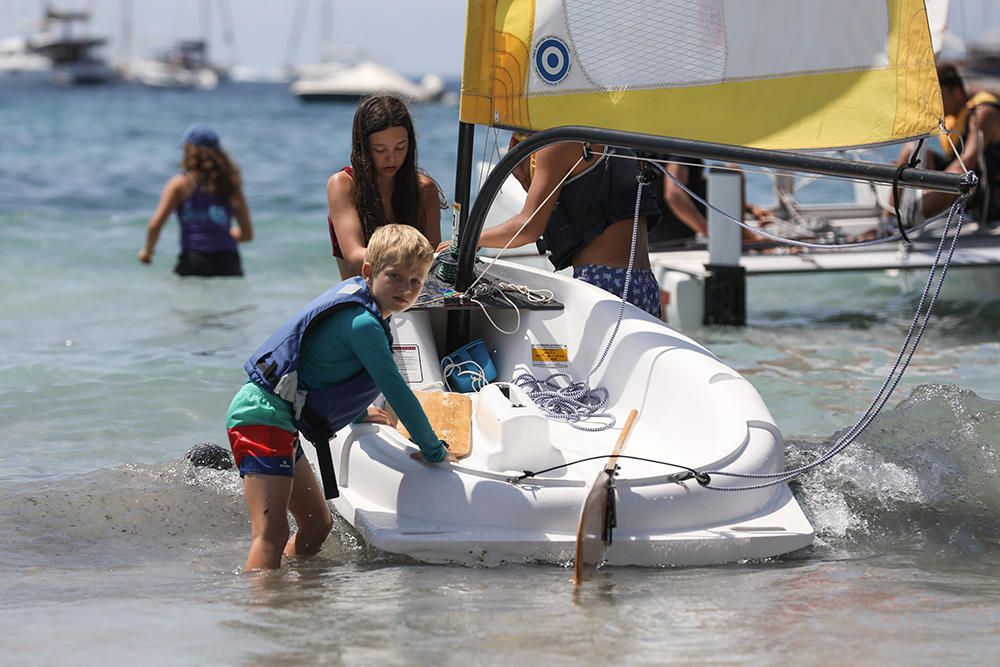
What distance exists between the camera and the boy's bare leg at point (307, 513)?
12.3ft

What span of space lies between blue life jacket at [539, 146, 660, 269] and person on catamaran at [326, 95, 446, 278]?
Answer: 531 millimetres

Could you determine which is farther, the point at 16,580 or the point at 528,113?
the point at 528,113

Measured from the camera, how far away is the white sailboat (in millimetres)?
3545

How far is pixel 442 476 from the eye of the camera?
3598 mm

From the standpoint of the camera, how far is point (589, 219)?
4672mm

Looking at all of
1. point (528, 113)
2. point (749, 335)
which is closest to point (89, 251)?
point (749, 335)

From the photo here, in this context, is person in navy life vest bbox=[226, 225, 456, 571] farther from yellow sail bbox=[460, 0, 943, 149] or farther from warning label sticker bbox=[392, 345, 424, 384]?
yellow sail bbox=[460, 0, 943, 149]

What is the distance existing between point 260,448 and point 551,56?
1.89 m

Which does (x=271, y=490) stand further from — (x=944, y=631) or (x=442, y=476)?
(x=944, y=631)

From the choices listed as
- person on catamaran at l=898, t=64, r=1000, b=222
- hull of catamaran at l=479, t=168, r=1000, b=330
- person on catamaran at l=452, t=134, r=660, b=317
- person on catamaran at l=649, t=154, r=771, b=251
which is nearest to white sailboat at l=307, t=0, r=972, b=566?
person on catamaran at l=452, t=134, r=660, b=317

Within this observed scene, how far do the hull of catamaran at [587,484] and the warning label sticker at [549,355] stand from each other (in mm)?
418

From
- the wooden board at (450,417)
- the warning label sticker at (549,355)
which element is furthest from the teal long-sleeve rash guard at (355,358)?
the warning label sticker at (549,355)

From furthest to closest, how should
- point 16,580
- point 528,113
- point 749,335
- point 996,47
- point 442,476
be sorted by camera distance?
point 996,47 → point 749,335 → point 528,113 → point 16,580 → point 442,476

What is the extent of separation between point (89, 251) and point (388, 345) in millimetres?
9312
